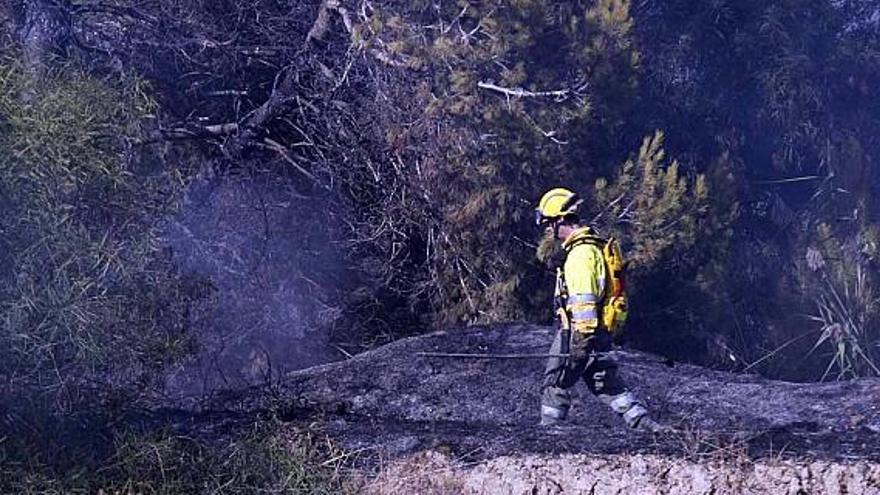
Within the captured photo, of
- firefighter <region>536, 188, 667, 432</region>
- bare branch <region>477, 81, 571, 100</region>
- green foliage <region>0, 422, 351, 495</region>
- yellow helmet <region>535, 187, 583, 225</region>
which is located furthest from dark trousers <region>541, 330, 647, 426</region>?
bare branch <region>477, 81, 571, 100</region>

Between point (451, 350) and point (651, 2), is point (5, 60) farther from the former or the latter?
point (651, 2)

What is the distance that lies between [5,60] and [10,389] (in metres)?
2.17

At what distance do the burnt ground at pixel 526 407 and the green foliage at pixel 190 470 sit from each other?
0.39 metres

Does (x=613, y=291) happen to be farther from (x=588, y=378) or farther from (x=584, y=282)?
(x=588, y=378)

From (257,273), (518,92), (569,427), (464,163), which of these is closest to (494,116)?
(518,92)

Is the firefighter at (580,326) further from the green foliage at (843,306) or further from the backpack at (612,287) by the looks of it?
the green foliage at (843,306)

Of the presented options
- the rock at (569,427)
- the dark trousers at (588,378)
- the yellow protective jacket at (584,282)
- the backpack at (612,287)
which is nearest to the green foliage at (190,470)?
the rock at (569,427)

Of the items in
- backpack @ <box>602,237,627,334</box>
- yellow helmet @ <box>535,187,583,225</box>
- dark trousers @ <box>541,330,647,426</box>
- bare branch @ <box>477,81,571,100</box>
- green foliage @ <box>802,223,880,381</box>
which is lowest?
green foliage @ <box>802,223,880,381</box>

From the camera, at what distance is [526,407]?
33.2ft

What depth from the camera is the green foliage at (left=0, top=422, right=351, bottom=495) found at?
796 centimetres

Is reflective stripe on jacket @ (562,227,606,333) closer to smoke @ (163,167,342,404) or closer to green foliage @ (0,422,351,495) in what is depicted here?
green foliage @ (0,422,351,495)

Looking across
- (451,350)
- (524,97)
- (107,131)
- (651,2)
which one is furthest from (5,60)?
(651,2)

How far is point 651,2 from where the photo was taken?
1520 cm

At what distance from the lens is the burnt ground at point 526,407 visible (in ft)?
26.5
